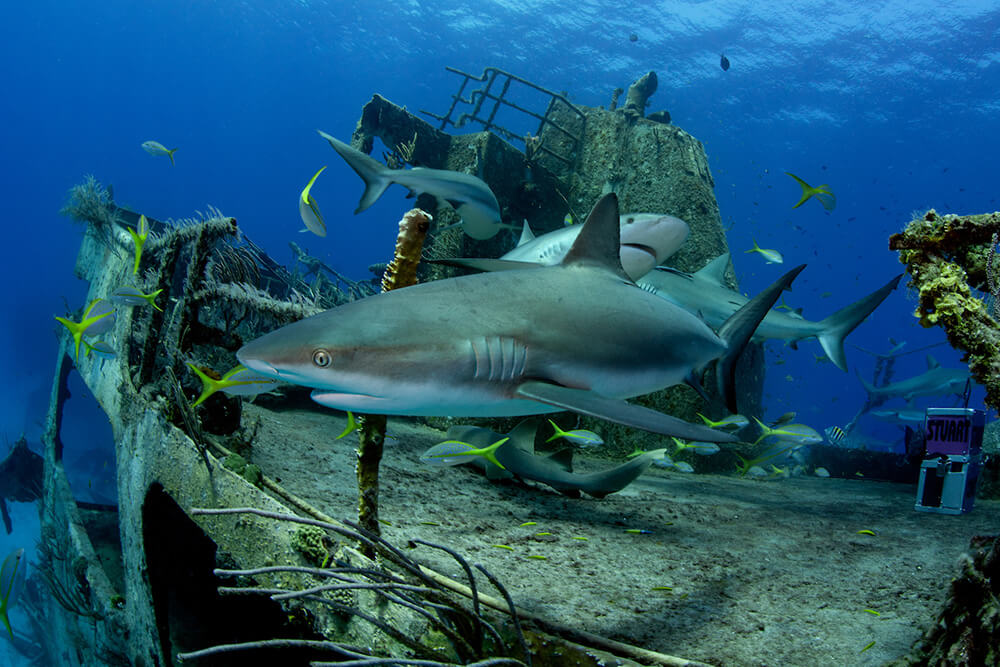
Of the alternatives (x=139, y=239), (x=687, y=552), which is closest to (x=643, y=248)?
(x=687, y=552)

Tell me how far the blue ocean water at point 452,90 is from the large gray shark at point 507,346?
809 cm

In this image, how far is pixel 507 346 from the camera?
200 centimetres

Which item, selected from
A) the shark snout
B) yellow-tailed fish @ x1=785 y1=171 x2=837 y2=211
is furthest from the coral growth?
yellow-tailed fish @ x1=785 y1=171 x2=837 y2=211

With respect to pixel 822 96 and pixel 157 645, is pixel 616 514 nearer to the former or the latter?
pixel 157 645

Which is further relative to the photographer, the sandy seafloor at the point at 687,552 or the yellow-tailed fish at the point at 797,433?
the yellow-tailed fish at the point at 797,433

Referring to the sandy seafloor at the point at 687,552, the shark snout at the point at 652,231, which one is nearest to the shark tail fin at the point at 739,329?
the sandy seafloor at the point at 687,552

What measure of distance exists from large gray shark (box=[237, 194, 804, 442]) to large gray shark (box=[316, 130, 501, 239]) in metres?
2.65

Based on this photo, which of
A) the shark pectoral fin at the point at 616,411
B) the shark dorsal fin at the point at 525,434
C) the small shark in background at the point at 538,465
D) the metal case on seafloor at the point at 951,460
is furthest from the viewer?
the metal case on seafloor at the point at 951,460

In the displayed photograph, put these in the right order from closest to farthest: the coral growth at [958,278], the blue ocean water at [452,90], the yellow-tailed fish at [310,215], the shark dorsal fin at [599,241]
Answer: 1. the coral growth at [958,278]
2. the shark dorsal fin at [599,241]
3. the yellow-tailed fish at [310,215]
4. the blue ocean water at [452,90]

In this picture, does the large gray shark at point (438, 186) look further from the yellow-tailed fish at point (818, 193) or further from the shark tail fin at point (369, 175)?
the yellow-tailed fish at point (818, 193)

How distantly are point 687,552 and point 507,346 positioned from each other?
247cm

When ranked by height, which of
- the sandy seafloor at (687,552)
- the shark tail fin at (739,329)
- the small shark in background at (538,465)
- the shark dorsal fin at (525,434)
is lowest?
the sandy seafloor at (687,552)

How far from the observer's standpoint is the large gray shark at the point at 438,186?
4.79m

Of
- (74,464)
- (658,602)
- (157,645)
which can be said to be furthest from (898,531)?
(74,464)
